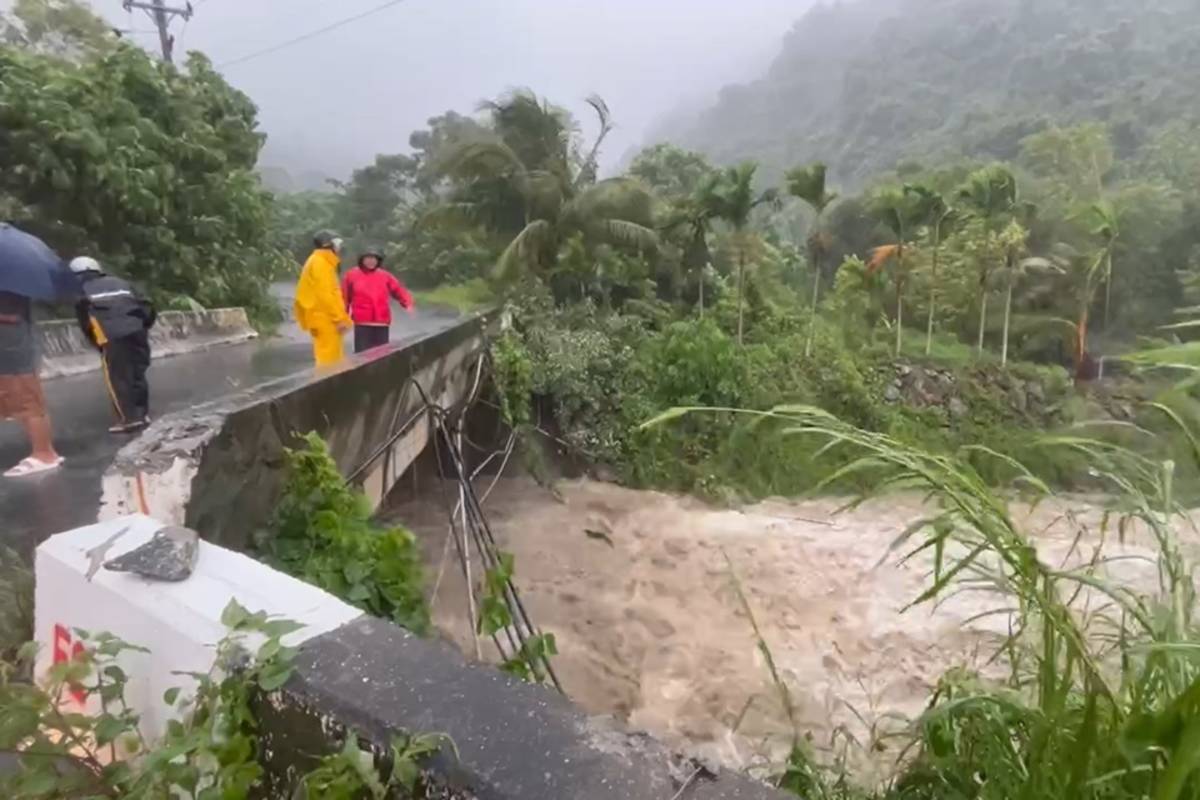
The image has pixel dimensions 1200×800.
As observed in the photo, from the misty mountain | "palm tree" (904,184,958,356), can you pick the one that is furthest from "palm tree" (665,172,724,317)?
the misty mountain

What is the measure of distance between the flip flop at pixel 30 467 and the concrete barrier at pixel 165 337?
133 centimetres

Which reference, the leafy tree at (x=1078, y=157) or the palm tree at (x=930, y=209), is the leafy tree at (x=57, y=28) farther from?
the leafy tree at (x=1078, y=157)

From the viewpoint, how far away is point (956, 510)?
4.55 feet

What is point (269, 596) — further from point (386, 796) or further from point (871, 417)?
point (871, 417)

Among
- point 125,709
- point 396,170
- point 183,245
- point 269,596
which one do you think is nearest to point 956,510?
point 269,596

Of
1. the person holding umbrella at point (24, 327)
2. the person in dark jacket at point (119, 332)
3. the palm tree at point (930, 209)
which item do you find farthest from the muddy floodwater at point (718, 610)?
the palm tree at point (930, 209)

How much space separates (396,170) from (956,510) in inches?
1624

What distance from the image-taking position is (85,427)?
5664 millimetres

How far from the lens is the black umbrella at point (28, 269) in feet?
13.7

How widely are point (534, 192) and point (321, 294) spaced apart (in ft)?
32.5

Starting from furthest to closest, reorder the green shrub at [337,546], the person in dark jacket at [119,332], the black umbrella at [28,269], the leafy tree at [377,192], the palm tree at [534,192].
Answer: the leafy tree at [377,192] < the palm tree at [534,192] < the person in dark jacket at [119,332] < the black umbrella at [28,269] < the green shrub at [337,546]

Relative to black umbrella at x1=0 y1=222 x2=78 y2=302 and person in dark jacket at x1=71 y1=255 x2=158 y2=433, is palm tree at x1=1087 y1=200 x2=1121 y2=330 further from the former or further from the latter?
black umbrella at x1=0 y1=222 x2=78 y2=302

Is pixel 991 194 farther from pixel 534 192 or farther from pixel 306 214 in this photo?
pixel 306 214

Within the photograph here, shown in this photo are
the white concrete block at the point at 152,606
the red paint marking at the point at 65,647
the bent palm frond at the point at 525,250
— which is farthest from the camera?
the bent palm frond at the point at 525,250
